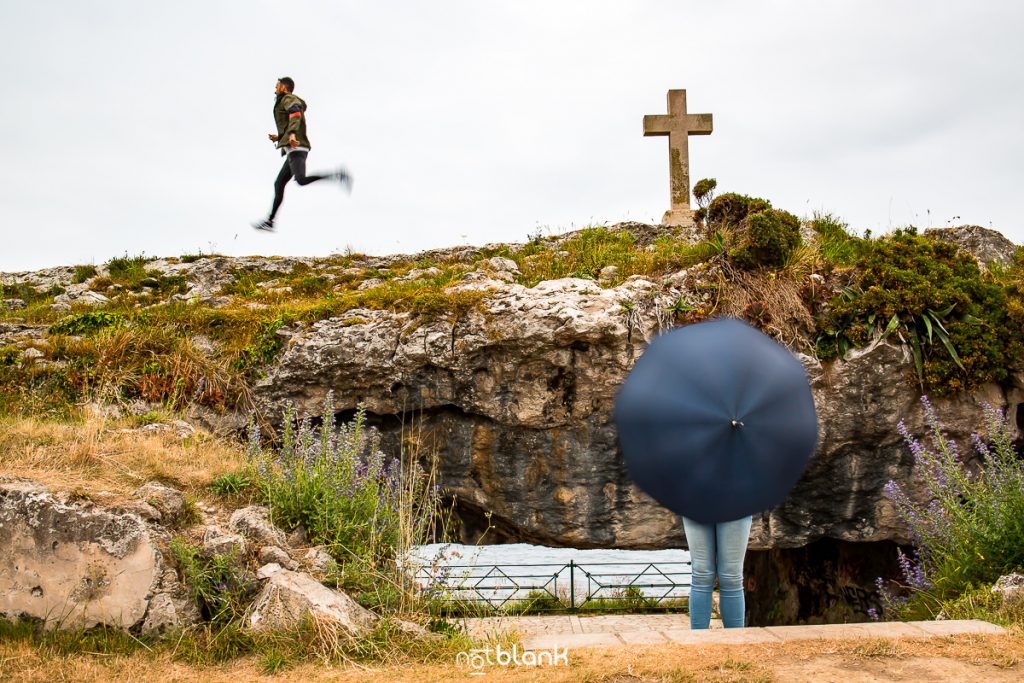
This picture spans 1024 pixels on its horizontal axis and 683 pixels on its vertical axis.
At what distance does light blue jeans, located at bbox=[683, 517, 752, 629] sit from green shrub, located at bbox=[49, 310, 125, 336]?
7.57m

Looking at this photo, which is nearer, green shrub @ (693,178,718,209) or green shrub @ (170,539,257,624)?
green shrub @ (170,539,257,624)

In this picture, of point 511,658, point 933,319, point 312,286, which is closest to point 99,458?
point 511,658

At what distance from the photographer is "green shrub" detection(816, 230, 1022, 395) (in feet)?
24.9

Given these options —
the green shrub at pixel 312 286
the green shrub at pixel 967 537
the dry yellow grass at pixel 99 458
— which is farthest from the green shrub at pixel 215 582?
the green shrub at pixel 312 286

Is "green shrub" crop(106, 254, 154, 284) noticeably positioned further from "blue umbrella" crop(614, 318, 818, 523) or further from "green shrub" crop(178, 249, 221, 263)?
"blue umbrella" crop(614, 318, 818, 523)

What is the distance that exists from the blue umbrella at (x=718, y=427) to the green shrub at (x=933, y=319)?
16.4ft

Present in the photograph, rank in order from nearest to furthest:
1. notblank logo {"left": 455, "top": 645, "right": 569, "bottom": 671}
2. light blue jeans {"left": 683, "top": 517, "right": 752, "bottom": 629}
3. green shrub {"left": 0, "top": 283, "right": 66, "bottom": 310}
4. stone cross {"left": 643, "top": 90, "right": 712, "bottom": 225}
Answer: notblank logo {"left": 455, "top": 645, "right": 569, "bottom": 671}, light blue jeans {"left": 683, "top": 517, "right": 752, "bottom": 629}, green shrub {"left": 0, "top": 283, "right": 66, "bottom": 310}, stone cross {"left": 643, "top": 90, "right": 712, "bottom": 225}

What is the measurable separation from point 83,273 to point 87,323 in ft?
13.6

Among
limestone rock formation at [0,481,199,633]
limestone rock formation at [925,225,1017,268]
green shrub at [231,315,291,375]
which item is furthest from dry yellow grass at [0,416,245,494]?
limestone rock formation at [925,225,1017,268]

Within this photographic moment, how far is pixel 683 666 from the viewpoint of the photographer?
355 centimetres

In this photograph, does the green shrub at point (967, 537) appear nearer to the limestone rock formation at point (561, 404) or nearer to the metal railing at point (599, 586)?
the limestone rock formation at point (561, 404)

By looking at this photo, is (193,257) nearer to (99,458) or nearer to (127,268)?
(127,268)

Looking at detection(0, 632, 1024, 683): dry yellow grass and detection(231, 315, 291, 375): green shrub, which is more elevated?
detection(231, 315, 291, 375): green shrub

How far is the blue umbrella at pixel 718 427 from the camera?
319 centimetres
